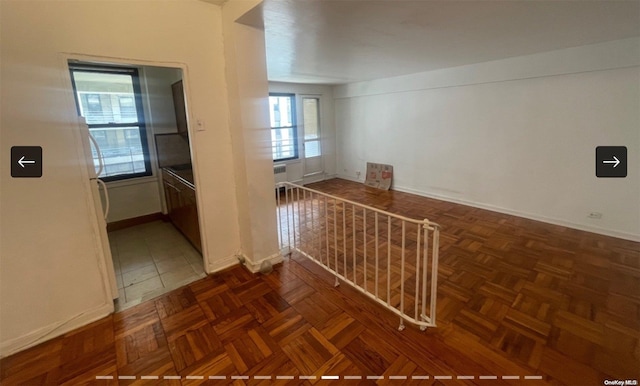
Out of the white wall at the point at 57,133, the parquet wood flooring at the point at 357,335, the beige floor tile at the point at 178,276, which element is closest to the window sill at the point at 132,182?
the beige floor tile at the point at 178,276

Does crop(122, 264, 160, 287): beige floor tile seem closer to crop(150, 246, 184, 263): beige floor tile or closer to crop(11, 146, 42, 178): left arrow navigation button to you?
crop(150, 246, 184, 263): beige floor tile

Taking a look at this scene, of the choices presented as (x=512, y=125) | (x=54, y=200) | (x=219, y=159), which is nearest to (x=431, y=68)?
(x=512, y=125)

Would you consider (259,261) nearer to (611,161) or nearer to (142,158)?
(142,158)

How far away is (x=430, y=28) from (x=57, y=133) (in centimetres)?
299

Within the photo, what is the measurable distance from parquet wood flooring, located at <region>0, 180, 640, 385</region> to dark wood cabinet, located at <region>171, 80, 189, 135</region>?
1.86 meters

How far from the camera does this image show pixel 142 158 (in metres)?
4.07

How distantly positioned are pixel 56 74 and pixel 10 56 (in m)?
0.20

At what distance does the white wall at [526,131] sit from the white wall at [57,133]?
12.6ft

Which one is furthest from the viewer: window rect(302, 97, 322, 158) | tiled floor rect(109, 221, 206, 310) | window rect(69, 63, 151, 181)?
window rect(302, 97, 322, 158)

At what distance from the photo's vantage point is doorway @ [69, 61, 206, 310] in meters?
3.22

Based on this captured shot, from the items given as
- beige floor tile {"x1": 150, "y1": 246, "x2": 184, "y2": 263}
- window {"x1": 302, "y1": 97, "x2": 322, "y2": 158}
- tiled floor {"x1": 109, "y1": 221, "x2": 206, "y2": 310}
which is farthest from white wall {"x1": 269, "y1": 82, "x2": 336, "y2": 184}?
beige floor tile {"x1": 150, "y1": 246, "x2": 184, "y2": 263}

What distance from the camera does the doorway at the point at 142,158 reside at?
3219 millimetres

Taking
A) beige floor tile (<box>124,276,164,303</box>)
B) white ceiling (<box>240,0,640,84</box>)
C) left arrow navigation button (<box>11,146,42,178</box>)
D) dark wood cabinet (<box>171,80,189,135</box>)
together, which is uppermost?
white ceiling (<box>240,0,640,84</box>)

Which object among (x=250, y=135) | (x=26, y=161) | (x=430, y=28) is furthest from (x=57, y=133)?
(x=430, y=28)
